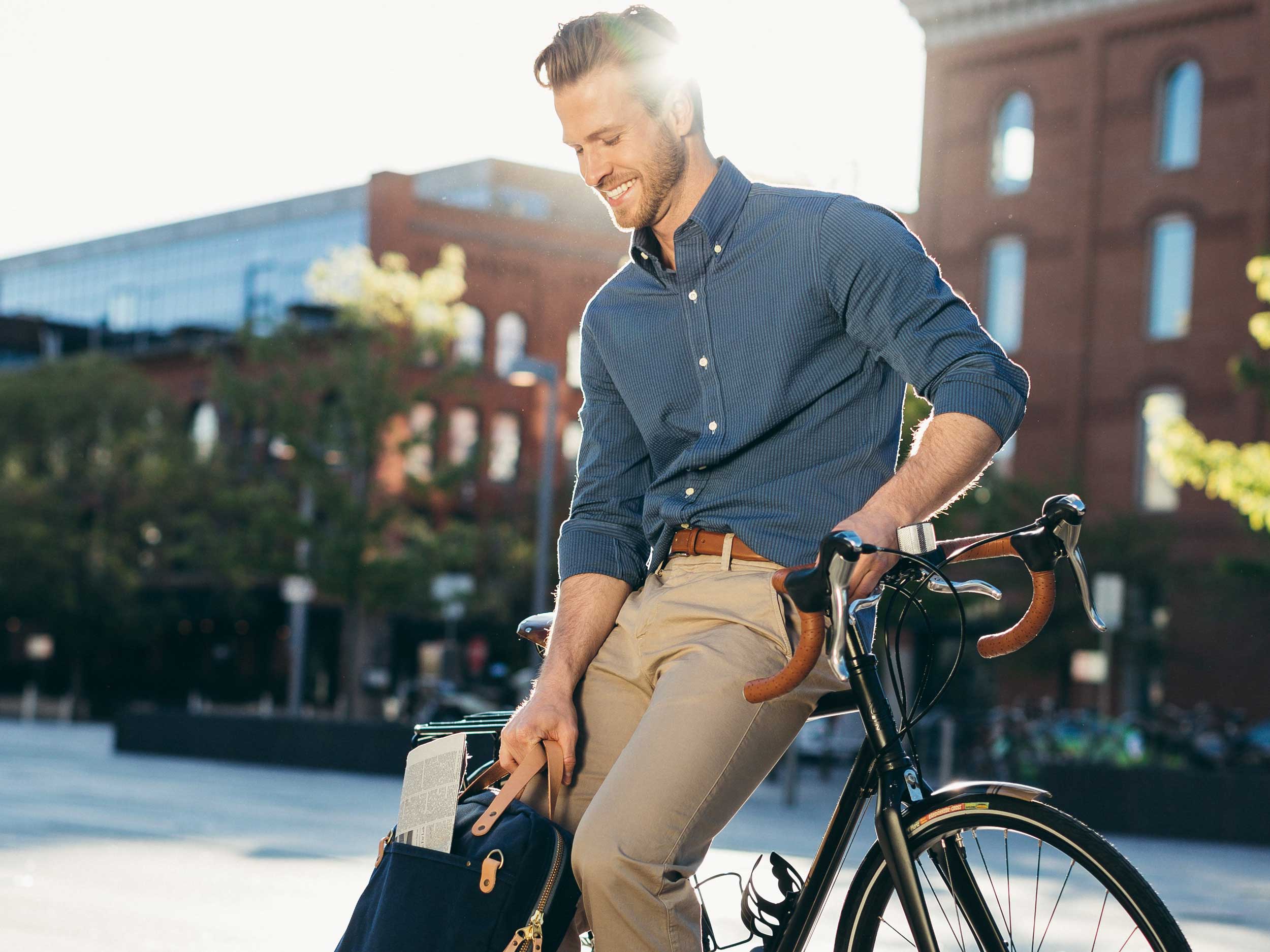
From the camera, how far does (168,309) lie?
2579 inches

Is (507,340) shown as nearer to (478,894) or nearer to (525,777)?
(525,777)

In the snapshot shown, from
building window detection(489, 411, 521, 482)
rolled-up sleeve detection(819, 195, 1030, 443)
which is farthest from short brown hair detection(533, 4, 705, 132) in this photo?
building window detection(489, 411, 521, 482)

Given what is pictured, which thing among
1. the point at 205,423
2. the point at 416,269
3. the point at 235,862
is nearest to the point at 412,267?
the point at 416,269

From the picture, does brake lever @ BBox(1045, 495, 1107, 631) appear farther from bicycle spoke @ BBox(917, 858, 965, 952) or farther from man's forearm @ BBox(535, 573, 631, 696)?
man's forearm @ BBox(535, 573, 631, 696)

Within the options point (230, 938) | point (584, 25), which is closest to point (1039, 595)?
point (584, 25)

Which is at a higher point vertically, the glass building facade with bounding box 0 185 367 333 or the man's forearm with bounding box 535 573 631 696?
the glass building facade with bounding box 0 185 367 333

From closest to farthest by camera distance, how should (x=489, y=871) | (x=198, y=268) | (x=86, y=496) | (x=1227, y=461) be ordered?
1. (x=489, y=871)
2. (x=1227, y=461)
3. (x=86, y=496)
4. (x=198, y=268)

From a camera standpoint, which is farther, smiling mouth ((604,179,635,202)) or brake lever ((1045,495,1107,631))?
smiling mouth ((604,179,635,202))

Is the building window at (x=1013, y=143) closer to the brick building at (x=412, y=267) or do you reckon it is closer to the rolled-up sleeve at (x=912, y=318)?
the brick building at (x=412, y=267)

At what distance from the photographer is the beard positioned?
3.14 m

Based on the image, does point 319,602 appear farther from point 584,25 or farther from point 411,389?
point 584,25

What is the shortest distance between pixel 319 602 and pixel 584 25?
52138 millimetres

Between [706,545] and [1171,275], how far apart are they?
35.0m

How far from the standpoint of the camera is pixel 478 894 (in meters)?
2.85
